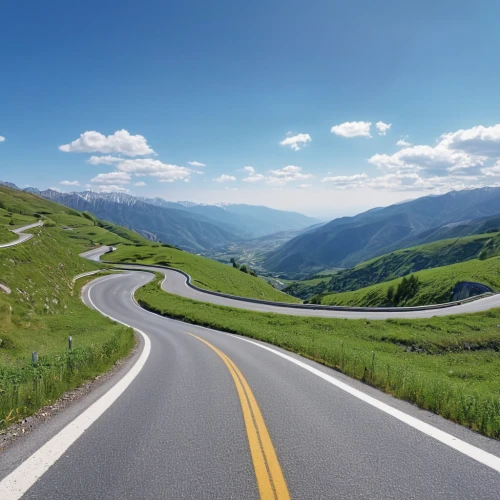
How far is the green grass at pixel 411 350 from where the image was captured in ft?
22.4

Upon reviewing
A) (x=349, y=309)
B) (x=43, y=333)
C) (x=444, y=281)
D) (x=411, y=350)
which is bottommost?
(x=43, y=333)

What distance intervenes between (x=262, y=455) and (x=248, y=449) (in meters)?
0.29

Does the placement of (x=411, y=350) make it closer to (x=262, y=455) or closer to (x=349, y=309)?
(x=349, y=309)

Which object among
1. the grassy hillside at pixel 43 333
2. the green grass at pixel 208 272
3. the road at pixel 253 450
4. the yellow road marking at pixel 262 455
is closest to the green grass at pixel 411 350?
the road at pixel 253 450

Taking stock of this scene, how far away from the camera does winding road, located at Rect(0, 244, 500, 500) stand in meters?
3.83

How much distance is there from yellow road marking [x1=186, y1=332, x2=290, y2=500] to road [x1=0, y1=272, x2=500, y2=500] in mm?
18

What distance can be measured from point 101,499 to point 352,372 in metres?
8.07

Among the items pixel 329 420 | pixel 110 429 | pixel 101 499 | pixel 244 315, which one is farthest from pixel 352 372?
pixel 244 315

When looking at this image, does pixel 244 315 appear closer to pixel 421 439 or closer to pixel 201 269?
pixel 421 439

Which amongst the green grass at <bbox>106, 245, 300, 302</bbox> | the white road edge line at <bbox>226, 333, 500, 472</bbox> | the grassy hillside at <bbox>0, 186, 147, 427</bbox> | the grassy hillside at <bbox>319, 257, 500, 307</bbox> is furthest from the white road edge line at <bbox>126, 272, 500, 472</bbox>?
the green grass at <bbox>106, 245, 300, 302</bbox>

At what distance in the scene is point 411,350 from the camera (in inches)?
818

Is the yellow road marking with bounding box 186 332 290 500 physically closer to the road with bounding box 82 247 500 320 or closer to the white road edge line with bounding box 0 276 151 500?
the white road edge line with bounding box 0 276 151 500

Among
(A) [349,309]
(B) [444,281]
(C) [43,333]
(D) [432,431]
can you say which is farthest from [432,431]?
(B) [444,281]

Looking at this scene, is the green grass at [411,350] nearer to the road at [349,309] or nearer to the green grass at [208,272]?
the road at [349,309]
